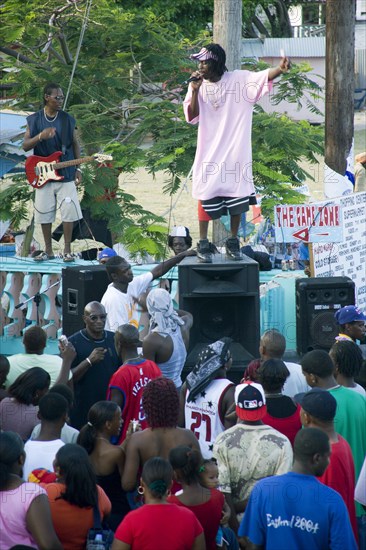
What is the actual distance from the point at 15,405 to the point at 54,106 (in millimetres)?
5268

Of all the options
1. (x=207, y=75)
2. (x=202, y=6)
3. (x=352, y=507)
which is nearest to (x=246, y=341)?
(x=207, y=75)

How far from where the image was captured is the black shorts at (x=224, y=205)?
8.91 meters

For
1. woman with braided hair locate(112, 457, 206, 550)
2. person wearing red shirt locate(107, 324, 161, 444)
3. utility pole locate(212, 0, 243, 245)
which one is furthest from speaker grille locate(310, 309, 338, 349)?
woman with braided hair locate(112, 457, 206, 550)

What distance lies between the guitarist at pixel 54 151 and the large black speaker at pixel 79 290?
148cm

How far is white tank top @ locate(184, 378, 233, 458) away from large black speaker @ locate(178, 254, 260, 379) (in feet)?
7.34

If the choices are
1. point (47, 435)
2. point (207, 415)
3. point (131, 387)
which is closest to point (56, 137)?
point (131, 387)

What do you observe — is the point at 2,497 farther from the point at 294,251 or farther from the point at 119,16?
the point at 119,16

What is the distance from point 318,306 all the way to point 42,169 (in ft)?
12.0

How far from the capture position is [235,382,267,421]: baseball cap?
550 centimetres

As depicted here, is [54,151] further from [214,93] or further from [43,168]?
[214,93]

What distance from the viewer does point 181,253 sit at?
31.0ft

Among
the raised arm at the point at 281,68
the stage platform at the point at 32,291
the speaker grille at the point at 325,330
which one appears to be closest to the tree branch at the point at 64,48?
the stage platform at the point at 32,291

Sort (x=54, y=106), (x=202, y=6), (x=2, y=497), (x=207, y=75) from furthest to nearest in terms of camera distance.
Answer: (x=202, y=6) < (x=54, y=106) < (x=207, y=75) < (x=2, y=497)

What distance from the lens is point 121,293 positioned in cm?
873
